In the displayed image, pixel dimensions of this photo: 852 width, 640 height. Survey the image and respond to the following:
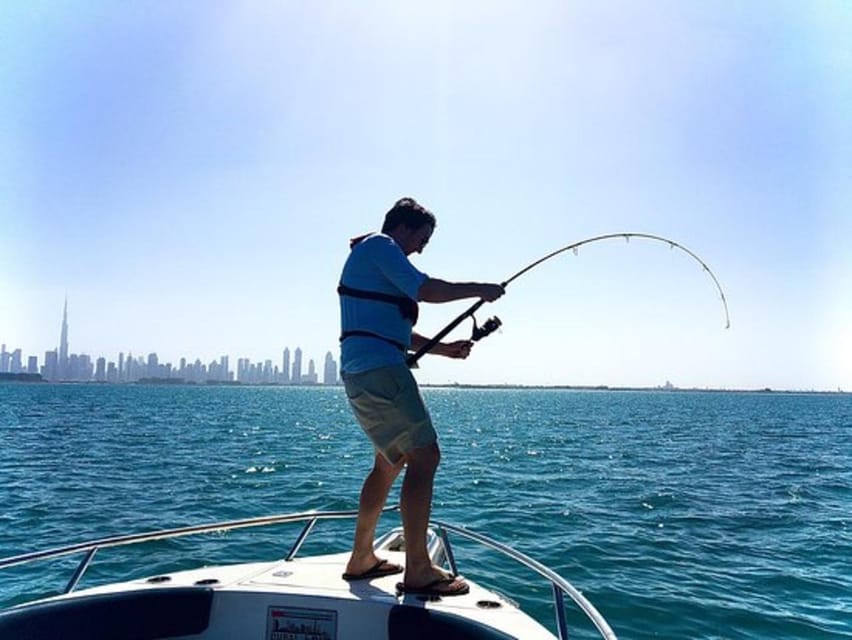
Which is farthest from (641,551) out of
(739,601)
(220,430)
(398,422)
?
(220,430)

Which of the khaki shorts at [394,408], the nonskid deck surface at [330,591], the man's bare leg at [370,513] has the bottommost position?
the nonskid deck surface at [330,591]

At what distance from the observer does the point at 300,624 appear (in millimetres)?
2867

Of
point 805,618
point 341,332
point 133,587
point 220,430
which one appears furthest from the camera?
point 220,430

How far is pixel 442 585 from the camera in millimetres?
3018

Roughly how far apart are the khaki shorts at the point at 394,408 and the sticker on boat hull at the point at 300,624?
2.56 feet

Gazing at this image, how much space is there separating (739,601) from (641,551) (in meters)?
1.92

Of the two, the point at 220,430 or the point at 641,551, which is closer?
the point at 641,551

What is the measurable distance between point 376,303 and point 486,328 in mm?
999

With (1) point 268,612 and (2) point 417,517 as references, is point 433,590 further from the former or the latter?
(1) point 268,612

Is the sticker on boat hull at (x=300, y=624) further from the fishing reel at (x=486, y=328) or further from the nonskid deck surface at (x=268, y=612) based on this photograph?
the fishing reel at (x=486, y=328)

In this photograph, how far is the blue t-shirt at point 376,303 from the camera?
3.00 m

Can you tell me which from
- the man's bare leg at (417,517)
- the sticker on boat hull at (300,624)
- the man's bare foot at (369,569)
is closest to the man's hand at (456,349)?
the man's bare leg at (417,517)

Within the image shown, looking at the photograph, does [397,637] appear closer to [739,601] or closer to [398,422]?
[398,422]

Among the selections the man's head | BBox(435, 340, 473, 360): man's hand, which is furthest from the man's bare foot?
the man's head
